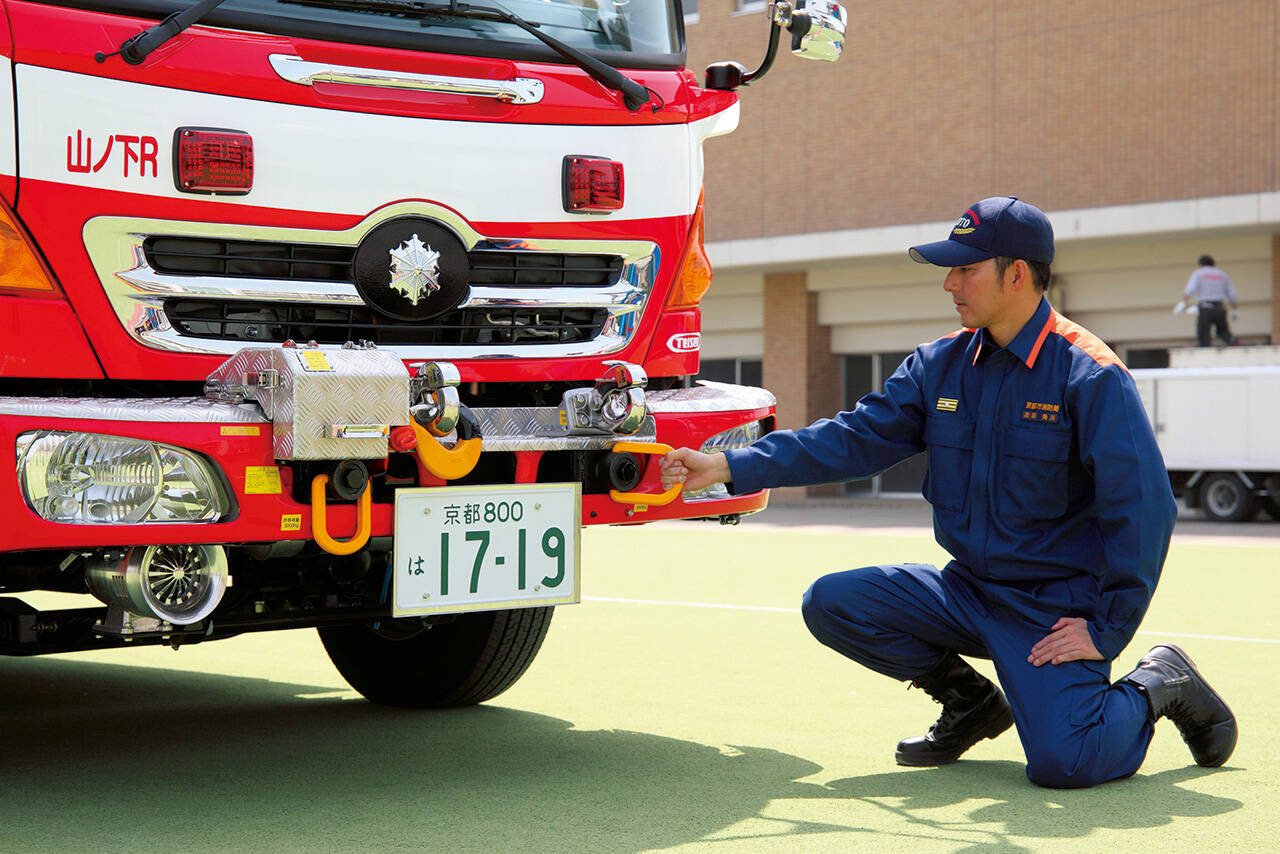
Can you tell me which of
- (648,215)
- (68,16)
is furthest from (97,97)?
(648,215)

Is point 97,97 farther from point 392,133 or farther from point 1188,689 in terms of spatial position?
point 1188,689

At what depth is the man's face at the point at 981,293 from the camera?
4418 millimetres

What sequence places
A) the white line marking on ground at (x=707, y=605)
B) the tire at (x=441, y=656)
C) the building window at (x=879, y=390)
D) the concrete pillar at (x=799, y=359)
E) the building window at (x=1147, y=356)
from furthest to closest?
the concrete pillar at (x=799, y=359), the building window at (x=879, y=390), the building window at (x=1147, y=356), the white line marking on ground at (x=707, y=605), the tire at (x=441, y=656)

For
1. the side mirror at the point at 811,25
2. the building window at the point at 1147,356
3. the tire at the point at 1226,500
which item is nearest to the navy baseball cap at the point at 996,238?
the side mirror at the point at 811,25

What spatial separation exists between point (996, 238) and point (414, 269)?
1639mm

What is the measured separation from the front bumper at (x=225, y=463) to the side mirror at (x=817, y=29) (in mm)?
1269

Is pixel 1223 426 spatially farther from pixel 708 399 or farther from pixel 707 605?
pixel 708 399

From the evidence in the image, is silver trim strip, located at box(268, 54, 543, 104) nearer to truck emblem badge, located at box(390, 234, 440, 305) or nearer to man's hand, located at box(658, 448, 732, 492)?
truck emblem badge, located at box(390, 234, 440, 305)

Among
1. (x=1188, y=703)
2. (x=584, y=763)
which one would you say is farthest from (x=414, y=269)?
(x=1188, y=703)

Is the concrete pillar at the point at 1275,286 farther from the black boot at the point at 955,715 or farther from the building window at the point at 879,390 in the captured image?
the black boot at the point at 955,715

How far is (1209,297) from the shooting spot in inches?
822

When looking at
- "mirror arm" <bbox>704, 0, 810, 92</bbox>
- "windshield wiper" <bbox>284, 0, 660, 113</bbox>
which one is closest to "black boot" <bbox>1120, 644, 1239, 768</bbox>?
"mirror arm" <bbox>704, 0, 810, 92</bbox>

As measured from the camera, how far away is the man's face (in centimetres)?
442

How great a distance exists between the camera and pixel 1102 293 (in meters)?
23.7
